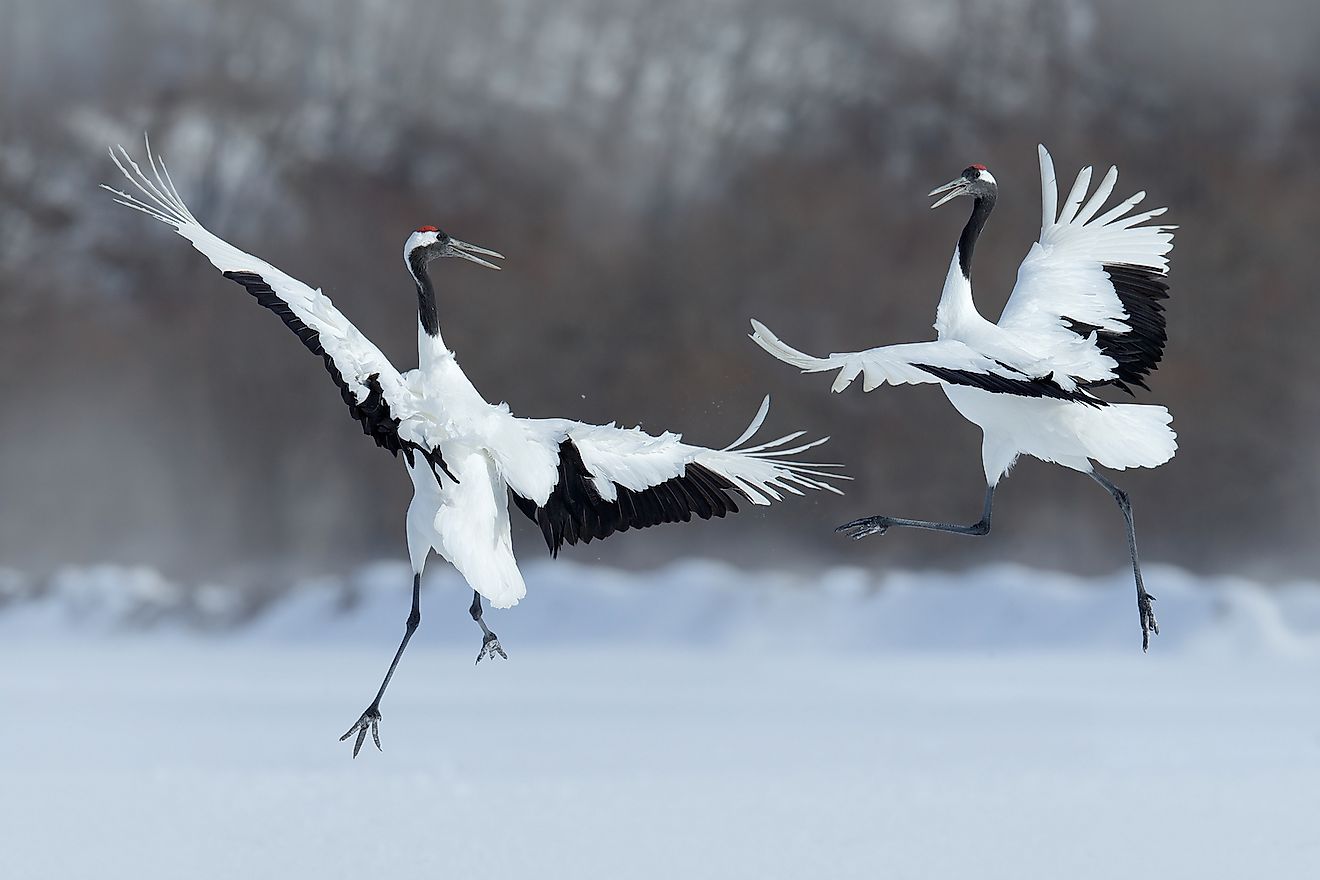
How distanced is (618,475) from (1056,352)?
157 centimetres

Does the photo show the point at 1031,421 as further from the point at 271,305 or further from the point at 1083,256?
the point at 271,305

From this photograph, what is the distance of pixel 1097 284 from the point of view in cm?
564

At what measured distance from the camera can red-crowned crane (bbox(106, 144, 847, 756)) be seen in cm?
455

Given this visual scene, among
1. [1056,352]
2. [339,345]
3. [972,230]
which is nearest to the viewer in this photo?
[339,345]

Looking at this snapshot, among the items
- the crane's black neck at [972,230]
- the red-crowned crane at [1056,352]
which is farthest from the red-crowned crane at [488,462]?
the crane's black neck at [972,230]

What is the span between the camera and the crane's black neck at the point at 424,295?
488cm

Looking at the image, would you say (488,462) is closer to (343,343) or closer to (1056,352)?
(343,343)

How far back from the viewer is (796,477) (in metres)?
4.60

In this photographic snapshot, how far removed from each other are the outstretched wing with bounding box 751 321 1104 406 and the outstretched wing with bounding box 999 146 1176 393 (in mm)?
638

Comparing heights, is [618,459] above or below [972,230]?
below

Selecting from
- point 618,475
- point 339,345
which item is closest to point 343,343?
point 339,345

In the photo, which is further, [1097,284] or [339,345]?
[1097,284]

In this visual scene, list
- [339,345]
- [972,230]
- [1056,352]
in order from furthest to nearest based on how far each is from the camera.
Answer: [972,230] < [1056,352] < [339,345]

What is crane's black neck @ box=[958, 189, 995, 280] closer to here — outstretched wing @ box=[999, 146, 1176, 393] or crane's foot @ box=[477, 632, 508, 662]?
outstretched wing @ box=[999, 146, 1176, 393]
